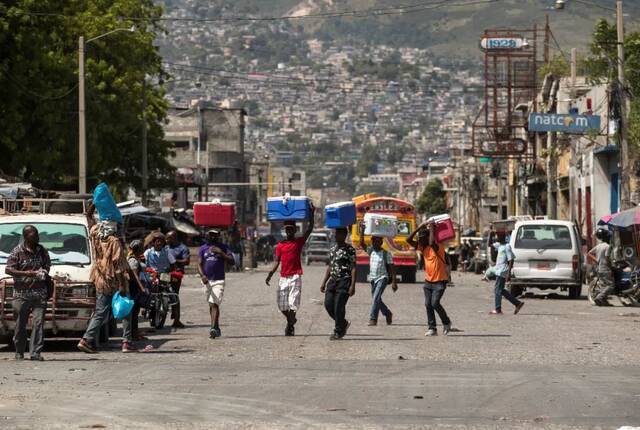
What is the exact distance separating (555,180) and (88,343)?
55880 mm

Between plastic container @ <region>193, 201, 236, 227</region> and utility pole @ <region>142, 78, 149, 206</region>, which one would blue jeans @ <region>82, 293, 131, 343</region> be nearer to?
plastic container @ <region>193, 201, 236, 227</region>

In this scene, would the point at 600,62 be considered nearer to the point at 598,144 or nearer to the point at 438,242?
the point at 598,144

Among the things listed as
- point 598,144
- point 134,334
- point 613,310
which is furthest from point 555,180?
point 134,334

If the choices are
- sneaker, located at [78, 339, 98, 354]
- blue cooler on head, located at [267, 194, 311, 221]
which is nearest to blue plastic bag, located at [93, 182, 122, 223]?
sneaker, located at [78, 339, 98, 354]

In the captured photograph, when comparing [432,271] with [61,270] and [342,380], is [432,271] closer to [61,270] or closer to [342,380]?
[61,270]

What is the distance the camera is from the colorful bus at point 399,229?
50312 mm

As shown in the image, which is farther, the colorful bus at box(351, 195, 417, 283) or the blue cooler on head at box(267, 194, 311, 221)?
the colorful bus at box(351, 195, 417, 283)

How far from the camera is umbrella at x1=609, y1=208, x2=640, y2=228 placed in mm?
34250

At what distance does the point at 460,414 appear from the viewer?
44.2ft

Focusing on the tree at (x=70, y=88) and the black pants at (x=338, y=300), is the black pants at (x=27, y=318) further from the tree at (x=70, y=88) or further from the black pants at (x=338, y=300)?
the tree at (x=70, y=88)

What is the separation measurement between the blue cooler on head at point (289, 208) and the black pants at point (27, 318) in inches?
222

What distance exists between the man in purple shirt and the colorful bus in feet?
85.6

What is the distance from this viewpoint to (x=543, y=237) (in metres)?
38.8

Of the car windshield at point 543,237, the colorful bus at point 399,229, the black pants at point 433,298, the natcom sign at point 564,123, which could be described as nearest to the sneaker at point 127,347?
the black pants at point 433,298
